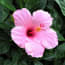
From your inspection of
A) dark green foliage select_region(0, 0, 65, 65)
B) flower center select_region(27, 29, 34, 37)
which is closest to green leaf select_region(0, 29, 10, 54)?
dark green foliage select_region(0, 0, 65, 65)

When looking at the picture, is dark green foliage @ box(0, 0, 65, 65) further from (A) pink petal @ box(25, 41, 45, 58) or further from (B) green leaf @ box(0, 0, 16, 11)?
(A) pink petal @ box(25, 41, 45, 58)

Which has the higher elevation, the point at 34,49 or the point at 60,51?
the point at 34,49

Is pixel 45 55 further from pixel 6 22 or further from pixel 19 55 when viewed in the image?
pixel 6 22

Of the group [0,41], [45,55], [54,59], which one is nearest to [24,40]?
[0,41]

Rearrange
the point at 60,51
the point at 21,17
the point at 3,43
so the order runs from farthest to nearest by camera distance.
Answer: the point at 60,51, the point at 3,43, the point at 21,17

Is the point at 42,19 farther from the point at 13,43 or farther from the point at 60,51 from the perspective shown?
the point at 60,51

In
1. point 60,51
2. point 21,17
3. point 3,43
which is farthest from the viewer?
point 60,51

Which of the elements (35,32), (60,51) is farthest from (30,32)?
(60,51)
